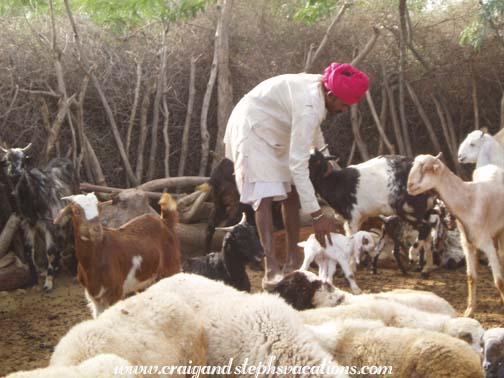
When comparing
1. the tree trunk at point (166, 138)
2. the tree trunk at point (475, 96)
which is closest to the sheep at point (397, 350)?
the tree trunk at point (166, 138)

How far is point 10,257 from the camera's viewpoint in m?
8.22

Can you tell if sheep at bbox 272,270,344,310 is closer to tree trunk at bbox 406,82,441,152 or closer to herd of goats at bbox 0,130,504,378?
herd of goats at bbox 0,130,504,378

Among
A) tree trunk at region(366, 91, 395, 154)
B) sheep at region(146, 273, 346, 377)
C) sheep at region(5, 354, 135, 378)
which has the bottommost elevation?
sheep at region(146, 273, 346, 377)

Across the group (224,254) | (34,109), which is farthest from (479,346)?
(34,109)

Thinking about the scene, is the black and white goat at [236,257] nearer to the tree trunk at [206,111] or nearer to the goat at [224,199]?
the goat at [224,199]

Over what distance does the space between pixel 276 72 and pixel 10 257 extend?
4972mm

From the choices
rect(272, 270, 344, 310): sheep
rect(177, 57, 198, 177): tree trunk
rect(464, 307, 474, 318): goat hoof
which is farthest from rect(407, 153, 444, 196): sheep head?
rect(177, 57, 198, 177): tree trunk

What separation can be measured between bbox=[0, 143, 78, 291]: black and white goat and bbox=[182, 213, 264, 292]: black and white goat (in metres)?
2.41

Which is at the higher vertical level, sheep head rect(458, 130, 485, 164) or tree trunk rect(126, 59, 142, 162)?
tree trunk rect(126, 59, 142, 162)

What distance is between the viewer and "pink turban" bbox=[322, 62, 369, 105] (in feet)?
17.8

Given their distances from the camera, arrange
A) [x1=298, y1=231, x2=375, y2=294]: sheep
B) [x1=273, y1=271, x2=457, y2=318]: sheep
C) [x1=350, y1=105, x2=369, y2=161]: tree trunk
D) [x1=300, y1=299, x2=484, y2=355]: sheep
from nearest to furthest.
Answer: [x1=300, y1=299, x2=484, y2=355]: sheep < [x1=273, y1=271, x2=457, y2=318]: sheep < [x1=298, y1=231, x2=375, y2=294]: sheep < [x1=350, y1=105, x2=369, y2=161]: tree trunk

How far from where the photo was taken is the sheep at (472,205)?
650 centimetres

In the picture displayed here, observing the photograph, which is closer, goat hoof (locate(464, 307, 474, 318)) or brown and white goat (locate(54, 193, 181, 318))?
brown and white goat (locate(54, 193, 181, 318))

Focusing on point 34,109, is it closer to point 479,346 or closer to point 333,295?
point 333,295
